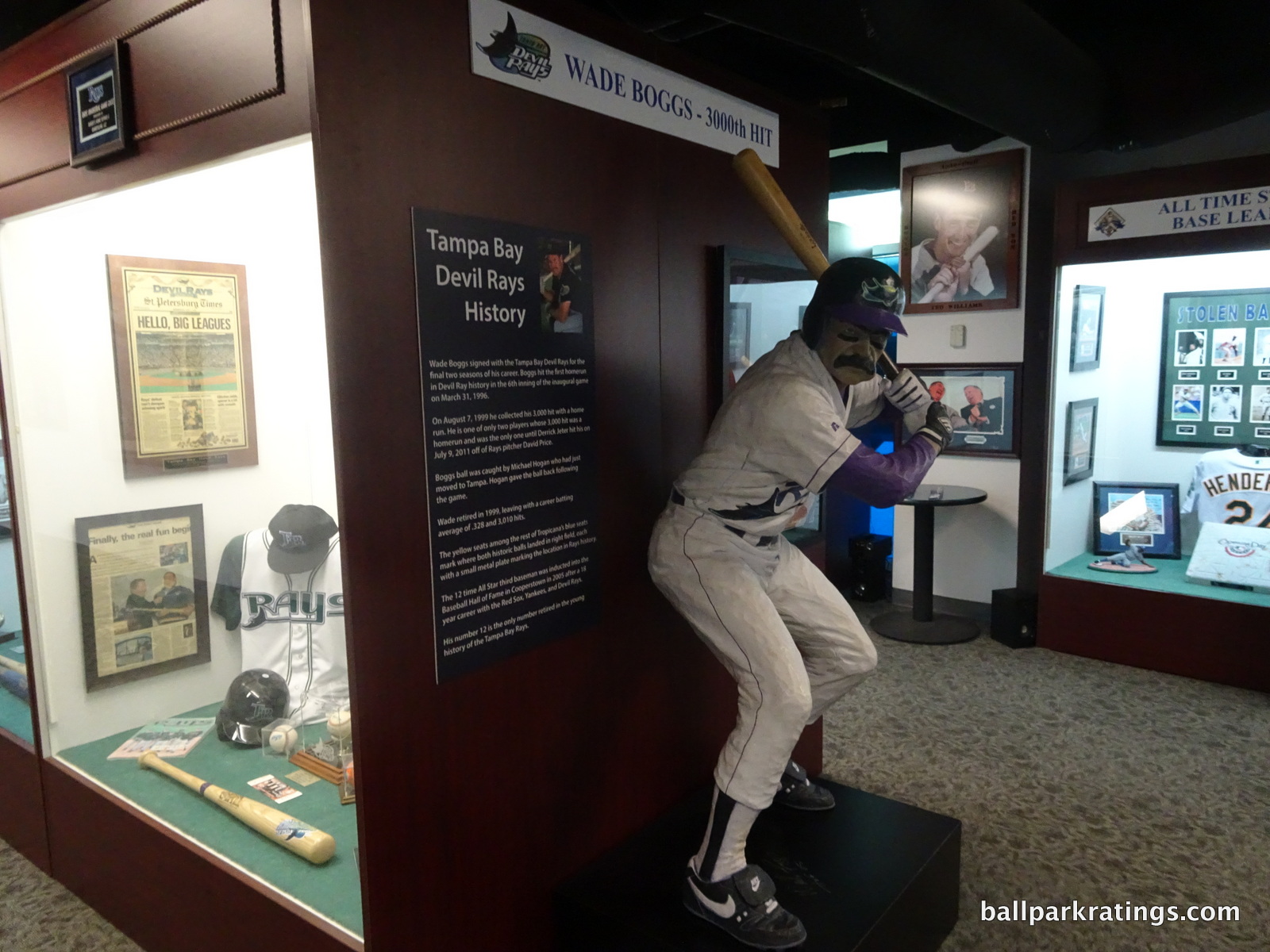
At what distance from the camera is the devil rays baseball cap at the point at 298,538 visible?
2087 mm

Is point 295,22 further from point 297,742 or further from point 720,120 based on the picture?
point 297,742

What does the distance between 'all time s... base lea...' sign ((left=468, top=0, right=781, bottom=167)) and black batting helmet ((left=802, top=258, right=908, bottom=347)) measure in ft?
2.02

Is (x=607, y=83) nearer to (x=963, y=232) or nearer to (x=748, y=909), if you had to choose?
(x=748, y=909)

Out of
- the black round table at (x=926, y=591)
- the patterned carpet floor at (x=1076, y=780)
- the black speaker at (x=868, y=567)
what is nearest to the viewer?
the patterned carpet floor at (x=1076, y=780)

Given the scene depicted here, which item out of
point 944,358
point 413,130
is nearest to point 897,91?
point 944,358

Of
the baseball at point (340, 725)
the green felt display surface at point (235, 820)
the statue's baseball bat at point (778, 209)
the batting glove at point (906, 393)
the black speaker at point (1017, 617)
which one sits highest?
the statue's baseball bat at point (778, 209)

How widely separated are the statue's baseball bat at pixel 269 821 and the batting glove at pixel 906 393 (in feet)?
5.75

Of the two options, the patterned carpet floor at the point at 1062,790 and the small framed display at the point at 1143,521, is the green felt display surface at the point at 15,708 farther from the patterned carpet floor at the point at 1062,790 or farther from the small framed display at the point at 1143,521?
the small framed display at the point at 1143,521

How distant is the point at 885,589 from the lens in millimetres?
5727

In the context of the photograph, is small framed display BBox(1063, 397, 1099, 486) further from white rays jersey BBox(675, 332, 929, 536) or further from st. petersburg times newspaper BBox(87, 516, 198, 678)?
st. petersburg times newspaper BBox(87, 516, 198, 678)

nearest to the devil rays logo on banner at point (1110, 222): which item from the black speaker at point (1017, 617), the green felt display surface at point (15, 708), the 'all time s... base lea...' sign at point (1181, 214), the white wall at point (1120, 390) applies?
the 'all time s... base lea...' sign at point (1181, 214)

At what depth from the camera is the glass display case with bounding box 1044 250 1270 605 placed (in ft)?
13.7

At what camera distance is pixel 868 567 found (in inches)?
218

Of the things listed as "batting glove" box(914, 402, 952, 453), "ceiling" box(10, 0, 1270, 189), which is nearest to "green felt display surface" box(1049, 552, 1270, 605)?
"ceiling" box(10, 0, 1270, 189)
